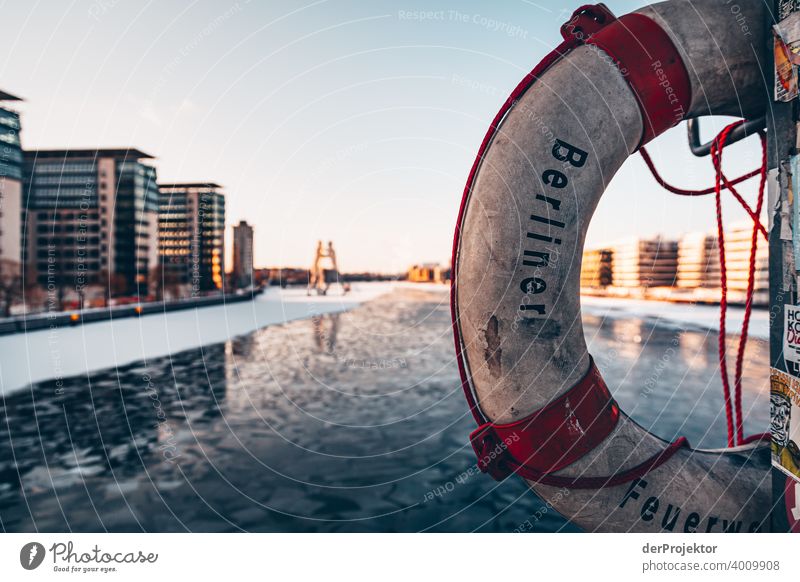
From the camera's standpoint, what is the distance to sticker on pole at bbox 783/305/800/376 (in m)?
2.41

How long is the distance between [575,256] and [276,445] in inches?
210

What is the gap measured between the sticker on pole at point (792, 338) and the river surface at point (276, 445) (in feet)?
9.64

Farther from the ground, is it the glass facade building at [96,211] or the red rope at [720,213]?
the glass facade building at [96,211]

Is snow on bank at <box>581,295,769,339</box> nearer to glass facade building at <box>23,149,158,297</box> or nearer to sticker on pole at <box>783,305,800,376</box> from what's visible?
sticker on pole at <box>783,305,800,376</box>

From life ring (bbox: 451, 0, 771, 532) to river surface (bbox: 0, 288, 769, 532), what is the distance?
7.46ft

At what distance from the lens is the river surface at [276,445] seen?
4.58 meters

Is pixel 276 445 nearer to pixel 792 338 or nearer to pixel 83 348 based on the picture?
pixel 792 338

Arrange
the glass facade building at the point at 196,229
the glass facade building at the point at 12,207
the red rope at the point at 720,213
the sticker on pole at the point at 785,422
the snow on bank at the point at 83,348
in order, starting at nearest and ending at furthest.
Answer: the sticker on pole at the point at 785,422, the red rope at the point at 720,213, the snow on bank at the point at 83,348, the glass facade building at the point at 12,207, the glass facade building at the point at 196,229

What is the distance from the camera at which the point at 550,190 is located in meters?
2.33

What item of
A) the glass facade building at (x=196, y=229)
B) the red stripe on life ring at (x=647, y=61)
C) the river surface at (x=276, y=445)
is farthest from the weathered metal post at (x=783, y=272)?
the glass facade building at (x=196, y=229)

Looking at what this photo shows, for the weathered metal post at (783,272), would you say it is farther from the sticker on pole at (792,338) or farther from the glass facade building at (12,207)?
the glass facade building at (12,207)
